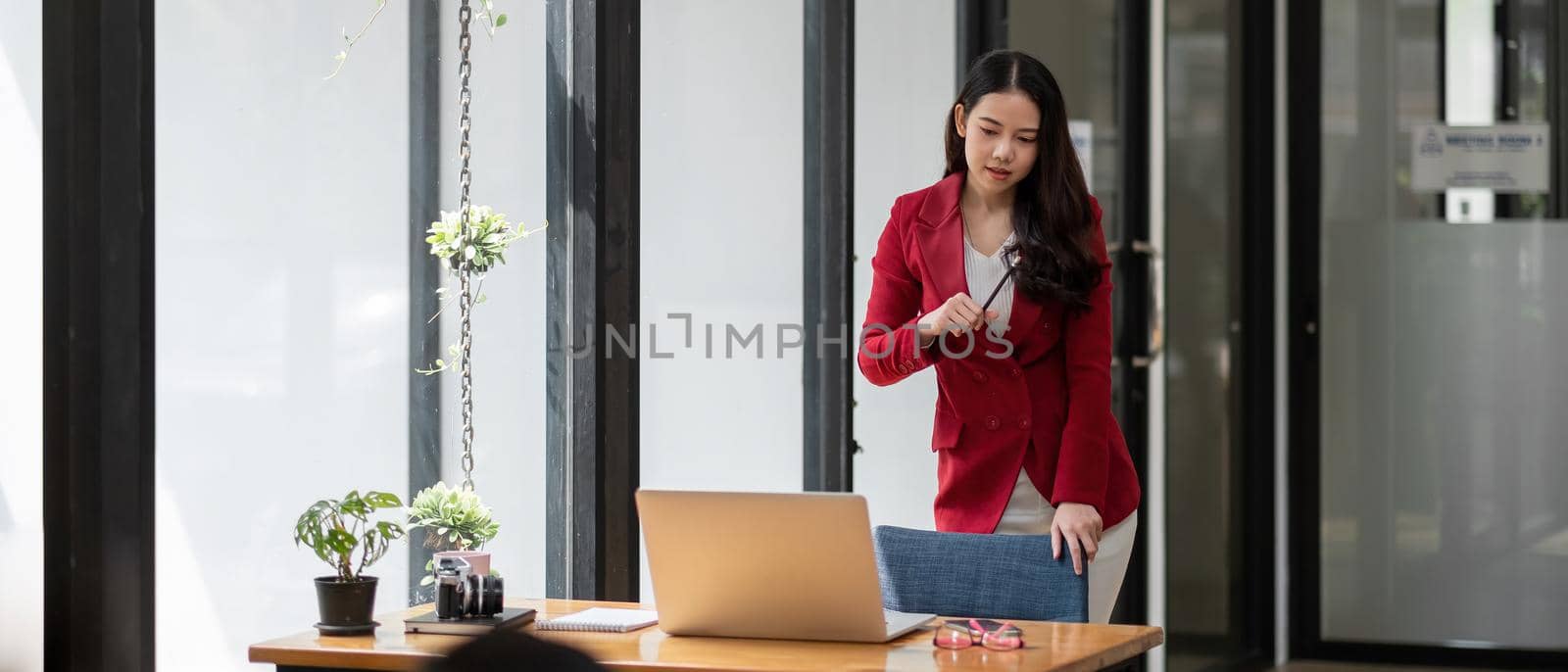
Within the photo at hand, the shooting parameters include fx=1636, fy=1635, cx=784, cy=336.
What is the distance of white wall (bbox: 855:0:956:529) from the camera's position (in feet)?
12.1

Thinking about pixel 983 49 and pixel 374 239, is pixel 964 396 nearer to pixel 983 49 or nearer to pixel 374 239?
pixel 374 239

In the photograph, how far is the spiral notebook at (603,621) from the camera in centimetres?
195

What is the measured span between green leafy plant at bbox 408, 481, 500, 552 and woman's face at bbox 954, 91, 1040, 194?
885mm

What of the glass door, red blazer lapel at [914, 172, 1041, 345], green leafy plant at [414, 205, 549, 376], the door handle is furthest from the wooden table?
the glass door

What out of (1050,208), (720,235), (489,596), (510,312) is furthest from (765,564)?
(720,235)

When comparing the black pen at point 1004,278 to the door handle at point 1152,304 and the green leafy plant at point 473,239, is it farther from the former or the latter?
the door handle at point 1152,304

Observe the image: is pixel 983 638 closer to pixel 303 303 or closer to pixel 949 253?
pixel 949 253

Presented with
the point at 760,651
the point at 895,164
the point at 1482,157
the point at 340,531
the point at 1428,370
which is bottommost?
the point at 760,651

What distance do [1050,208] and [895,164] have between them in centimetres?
140

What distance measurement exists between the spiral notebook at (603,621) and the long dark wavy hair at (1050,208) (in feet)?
2.50

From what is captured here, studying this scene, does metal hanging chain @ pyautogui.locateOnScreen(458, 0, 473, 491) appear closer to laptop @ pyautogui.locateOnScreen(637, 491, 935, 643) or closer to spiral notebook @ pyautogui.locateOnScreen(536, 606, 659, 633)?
spiral notebook @ pyautogui.locateOnScreen(536, 606, 659, 633)

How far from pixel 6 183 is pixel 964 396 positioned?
4.36 feet

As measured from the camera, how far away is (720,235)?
3.22m

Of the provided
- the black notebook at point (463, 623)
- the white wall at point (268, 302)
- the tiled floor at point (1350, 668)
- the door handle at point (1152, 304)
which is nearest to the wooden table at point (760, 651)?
the black notebook at point (463, 623)
